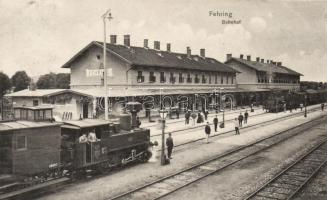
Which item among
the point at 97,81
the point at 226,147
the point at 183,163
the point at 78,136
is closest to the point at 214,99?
the point at 97,81

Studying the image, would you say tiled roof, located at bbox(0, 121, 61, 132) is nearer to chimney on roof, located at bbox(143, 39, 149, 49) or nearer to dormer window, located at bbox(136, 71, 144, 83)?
dormer window, located at bbox(136, 71, 144, 83)

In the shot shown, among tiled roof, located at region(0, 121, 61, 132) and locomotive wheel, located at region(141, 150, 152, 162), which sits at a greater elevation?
tiled roof, located at region(0, 121, 61, 132)

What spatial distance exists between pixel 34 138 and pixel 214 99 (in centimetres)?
4059

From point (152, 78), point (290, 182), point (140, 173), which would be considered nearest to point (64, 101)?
point (152, 78)

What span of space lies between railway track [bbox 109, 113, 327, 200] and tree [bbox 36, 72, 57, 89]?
201 ft

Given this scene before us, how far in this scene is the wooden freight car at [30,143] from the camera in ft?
34.3

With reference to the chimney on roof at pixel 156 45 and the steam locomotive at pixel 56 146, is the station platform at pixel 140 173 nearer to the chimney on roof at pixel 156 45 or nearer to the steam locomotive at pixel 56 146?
the steam locomotive at pixel 56 146

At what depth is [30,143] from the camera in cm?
1093

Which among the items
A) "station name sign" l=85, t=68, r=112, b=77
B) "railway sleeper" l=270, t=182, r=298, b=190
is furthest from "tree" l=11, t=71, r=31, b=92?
"railway sleeper" l=270, t=182, r=298, b=190

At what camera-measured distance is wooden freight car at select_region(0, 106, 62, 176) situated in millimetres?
10461

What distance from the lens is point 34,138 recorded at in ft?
36.3

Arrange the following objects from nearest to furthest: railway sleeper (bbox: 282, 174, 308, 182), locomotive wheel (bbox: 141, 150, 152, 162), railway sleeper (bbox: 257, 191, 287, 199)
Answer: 1. railway sleeper (bbox: 257, 191, 287, 199)
2. railway sleeper (bbox: 282, 174, 308, 182)
3. locomotive wheel (bbox: 141, 150, 152, 162)

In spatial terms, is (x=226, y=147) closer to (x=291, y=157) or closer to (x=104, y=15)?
(x=291, y=157)

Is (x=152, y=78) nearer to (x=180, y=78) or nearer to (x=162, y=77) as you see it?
(x=162, y=77)
